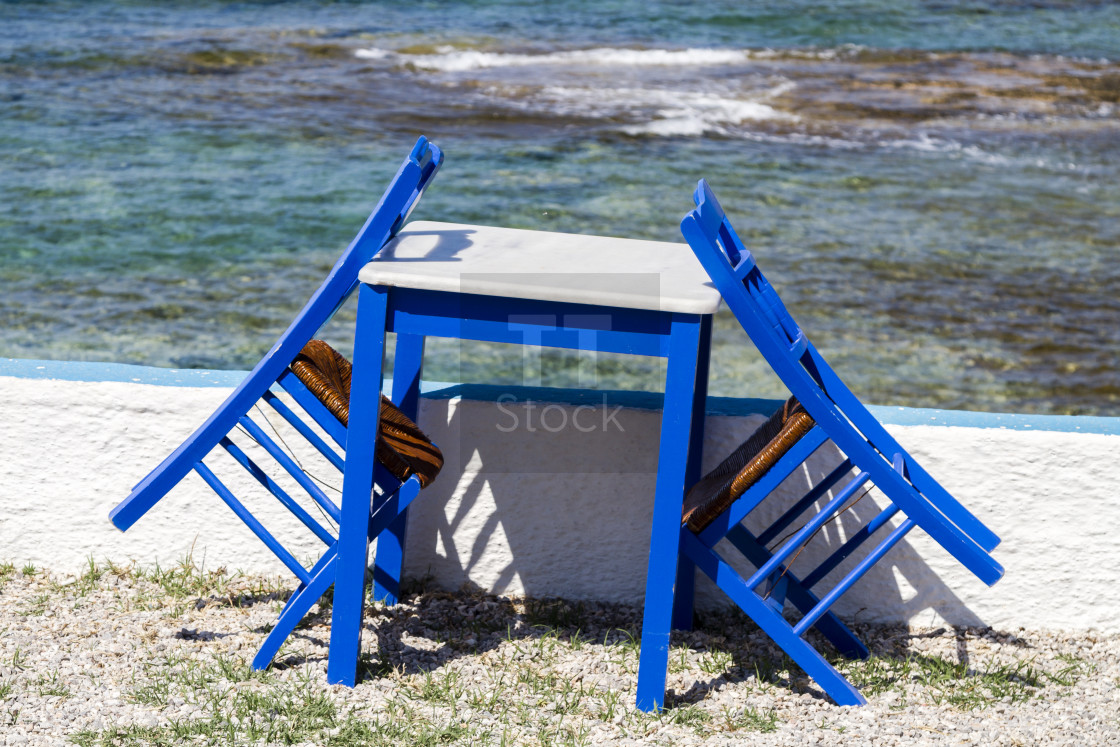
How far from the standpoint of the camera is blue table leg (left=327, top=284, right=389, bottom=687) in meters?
2.70

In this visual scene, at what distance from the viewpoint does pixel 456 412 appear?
3.49 meters

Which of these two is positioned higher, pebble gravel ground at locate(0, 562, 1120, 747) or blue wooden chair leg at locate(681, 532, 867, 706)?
blue wooden chair leg at locate(681, 532, 867, 706)

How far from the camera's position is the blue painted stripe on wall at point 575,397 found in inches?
135

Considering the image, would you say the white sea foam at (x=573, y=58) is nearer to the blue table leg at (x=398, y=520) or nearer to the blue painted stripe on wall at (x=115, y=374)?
the blue painted stripe on wall at (x=115, y=374)

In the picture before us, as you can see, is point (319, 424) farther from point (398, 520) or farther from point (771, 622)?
point (771, 622)

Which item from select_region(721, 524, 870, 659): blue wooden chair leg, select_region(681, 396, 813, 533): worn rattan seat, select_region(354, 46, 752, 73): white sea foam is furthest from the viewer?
select_region(354, 46, 752, 73): white sea foam

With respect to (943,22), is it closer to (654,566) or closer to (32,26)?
(32,26)

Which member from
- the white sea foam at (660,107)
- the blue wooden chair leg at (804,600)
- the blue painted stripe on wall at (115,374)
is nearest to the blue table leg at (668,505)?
the blue wooden chair leg at (804,600)

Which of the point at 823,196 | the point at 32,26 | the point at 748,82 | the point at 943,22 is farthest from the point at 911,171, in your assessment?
the point at 32,26

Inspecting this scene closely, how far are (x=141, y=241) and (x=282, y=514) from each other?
25.4 ft

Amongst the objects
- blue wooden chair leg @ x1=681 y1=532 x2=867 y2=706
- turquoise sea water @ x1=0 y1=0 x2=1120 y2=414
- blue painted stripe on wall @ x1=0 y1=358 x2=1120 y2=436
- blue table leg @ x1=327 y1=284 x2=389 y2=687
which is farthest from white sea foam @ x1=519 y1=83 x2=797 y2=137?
blue table leg @ x1=327 y1=284 x2=389 y2=687

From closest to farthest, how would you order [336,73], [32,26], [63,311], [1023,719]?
[1023,719] < [63,311] < [336,73] < [32,26]

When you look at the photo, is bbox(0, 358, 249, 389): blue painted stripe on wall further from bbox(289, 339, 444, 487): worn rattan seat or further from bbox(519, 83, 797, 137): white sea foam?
bbox(519, 83, 797, 137): white sea foam

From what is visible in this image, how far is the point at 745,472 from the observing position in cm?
286
